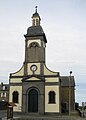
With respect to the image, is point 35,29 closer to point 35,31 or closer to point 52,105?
point 35,31

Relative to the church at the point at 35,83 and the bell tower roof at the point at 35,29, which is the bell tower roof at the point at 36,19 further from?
the church at the point at 35,83

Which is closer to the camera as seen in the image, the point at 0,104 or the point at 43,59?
Result: the point at 0,104

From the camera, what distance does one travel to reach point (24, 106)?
4644cm

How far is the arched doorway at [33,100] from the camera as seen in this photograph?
46.5 m

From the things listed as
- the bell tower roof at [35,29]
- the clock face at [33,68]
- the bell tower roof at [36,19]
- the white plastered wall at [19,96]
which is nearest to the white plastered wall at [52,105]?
the clock face at [33,68]

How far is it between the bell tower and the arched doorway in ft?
20.4

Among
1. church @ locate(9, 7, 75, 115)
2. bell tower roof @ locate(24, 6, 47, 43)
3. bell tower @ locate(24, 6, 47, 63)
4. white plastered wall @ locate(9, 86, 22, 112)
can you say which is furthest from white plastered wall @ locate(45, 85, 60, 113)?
bell tower roof @ locate(24, 6, 47, 43)

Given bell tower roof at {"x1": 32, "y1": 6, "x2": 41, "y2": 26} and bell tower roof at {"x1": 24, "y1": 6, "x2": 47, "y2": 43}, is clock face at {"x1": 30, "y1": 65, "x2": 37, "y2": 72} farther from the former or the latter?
bell tower roof at {"x1": 32, "y1": 6, "x2": 41, "y2": 26}

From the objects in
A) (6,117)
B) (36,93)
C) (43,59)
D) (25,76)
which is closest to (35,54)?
(43,59)

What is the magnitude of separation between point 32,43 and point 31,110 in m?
13.4

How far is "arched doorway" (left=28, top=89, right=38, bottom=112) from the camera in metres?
46.5

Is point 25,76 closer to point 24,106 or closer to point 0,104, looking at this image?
point 24,106

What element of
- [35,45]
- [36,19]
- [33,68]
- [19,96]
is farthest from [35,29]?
[19,96]

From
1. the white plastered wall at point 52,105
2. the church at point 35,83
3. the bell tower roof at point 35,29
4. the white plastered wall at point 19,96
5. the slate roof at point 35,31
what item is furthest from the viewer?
the bell tower roof at point 35,29
